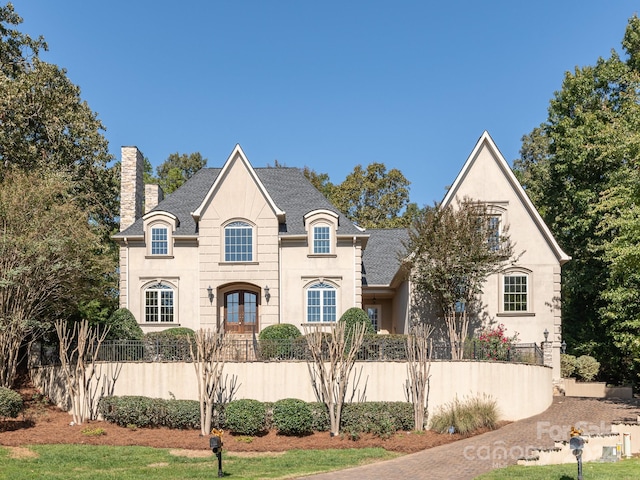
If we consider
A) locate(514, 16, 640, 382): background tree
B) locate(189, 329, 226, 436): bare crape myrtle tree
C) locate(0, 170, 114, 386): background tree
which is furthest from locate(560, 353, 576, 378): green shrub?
locate(0, 170, 114, 386): background tree

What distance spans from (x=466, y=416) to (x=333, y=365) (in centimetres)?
433

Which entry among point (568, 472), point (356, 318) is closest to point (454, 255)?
point (356, 318)

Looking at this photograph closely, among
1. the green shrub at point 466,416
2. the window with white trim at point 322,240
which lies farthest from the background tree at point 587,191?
the window with white trim at point 322,240

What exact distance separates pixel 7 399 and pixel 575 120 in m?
27.3

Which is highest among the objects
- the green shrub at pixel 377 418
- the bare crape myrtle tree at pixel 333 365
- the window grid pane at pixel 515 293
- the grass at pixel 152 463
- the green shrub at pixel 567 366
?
the window grid pane at pixel 515 293

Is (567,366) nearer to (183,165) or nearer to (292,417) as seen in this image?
(292,417)

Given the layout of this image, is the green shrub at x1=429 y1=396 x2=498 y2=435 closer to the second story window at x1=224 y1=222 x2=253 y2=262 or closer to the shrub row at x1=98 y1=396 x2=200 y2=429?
the shrub row at x1=98 y1=396 x2=200 y2=429

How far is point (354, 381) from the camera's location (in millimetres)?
21156

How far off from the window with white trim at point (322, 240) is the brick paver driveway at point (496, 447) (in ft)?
36.5

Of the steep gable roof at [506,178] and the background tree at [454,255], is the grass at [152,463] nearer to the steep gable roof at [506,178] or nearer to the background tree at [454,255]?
the background tree at [454,255]

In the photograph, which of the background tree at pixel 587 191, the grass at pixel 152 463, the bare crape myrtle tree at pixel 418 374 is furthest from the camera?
the background tree at pixel 587 191

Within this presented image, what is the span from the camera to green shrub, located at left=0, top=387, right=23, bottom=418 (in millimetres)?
18969

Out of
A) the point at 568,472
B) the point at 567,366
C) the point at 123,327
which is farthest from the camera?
the point at 567,366

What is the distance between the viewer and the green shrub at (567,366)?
27891mm
